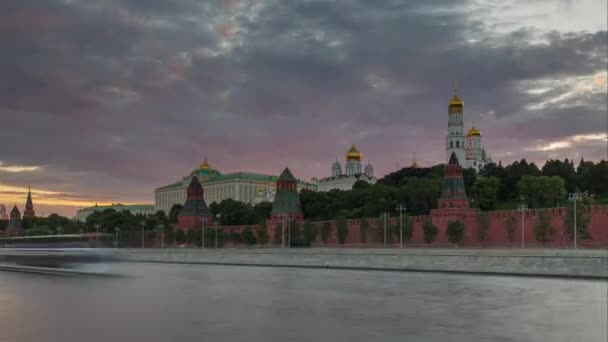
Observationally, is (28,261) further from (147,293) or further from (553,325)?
(553,325)

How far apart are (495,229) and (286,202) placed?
2362 cm

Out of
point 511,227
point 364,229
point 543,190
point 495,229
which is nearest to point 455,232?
point 495,229

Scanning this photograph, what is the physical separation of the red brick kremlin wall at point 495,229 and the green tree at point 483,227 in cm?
18

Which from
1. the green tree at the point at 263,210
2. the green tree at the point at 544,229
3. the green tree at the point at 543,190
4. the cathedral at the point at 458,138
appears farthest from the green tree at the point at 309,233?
the cathedral at the point at 458,138

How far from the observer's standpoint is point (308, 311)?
559 inches

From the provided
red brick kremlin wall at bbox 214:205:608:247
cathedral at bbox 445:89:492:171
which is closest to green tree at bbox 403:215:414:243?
red brick kremlin wall at bbox 214:205:608:247

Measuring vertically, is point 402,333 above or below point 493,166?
below

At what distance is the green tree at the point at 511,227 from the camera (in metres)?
40.8

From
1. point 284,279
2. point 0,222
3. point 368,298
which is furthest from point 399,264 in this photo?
point 0,222

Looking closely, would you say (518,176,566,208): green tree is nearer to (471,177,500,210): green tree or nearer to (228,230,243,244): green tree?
(471,177,500,210): green tree

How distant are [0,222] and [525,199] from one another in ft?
270

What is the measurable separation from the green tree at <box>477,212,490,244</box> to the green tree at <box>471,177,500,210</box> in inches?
1008

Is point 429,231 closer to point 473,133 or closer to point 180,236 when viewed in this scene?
point 180,236

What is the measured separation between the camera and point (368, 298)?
55.5ft
